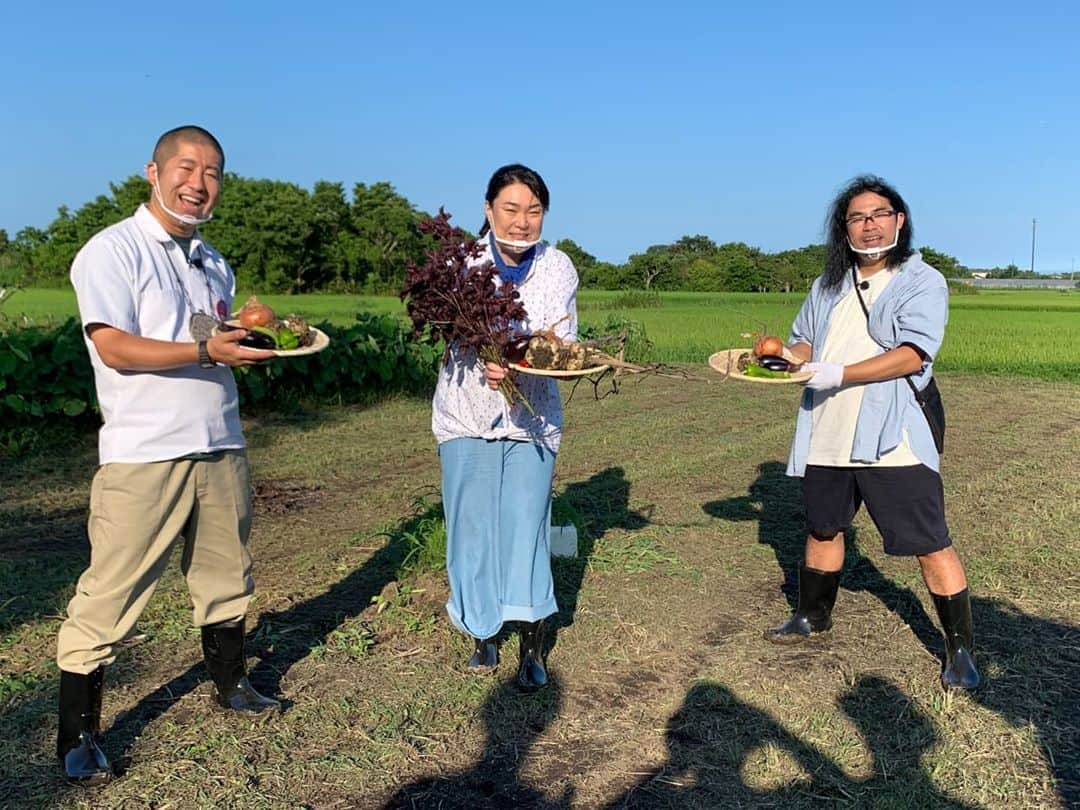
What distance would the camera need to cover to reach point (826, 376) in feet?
10.8

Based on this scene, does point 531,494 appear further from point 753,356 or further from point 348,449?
point 348,449

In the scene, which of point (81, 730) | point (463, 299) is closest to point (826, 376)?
point (463, 299)

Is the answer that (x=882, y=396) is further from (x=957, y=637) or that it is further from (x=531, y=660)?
(x=531, y=660)

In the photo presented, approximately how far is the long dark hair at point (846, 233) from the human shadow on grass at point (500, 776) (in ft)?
6.73

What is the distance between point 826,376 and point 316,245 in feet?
148

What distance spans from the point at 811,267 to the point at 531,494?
46.4 m

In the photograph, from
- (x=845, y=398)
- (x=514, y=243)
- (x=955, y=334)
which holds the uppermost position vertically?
(x=514, y=243)

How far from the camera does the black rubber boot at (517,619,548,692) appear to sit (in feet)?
11.3

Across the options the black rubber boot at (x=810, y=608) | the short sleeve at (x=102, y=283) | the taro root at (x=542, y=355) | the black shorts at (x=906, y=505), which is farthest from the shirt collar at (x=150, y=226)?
the black rubber boot at (x=810, y=608)

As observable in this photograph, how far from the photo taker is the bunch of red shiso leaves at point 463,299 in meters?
3.12

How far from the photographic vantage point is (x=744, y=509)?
6285 millimetres

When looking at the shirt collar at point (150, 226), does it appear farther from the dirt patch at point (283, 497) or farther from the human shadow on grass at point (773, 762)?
the dirt patch at point (283, 497)

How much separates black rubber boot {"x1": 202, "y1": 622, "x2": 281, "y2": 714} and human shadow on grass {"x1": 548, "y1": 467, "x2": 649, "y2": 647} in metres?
1.28

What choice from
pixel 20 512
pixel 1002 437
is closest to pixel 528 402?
pixel 20 512
